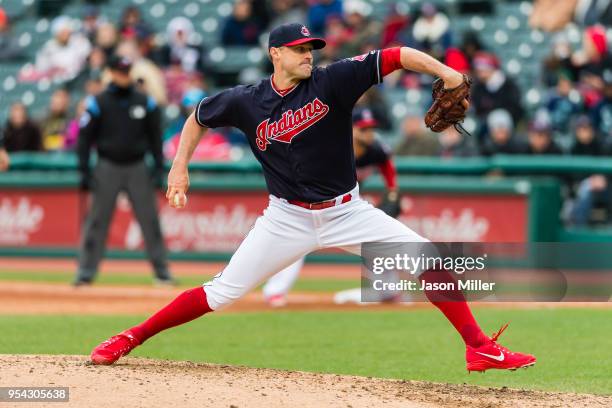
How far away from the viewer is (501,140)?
14945mm

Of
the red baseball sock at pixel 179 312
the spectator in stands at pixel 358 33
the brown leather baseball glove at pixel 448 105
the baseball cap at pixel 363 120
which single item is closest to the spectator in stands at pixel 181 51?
the spectator in stands at pixel 358 33

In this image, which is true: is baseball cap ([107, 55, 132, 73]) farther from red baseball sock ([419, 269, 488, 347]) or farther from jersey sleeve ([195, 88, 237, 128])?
red baseball sock ([419, 269, 488, 347])

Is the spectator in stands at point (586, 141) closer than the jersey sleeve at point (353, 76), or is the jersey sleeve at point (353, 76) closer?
the jersey sleeve at point (353, 76)

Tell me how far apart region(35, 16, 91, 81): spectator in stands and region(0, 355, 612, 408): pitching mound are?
13101 mm

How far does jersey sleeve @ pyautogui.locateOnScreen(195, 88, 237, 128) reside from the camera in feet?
21.6

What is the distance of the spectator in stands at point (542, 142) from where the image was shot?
576 inches

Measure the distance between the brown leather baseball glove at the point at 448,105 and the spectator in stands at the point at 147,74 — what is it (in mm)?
9955

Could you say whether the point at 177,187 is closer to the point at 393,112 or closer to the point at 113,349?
the point at 113,349

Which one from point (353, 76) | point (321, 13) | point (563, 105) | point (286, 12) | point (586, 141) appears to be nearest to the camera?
point (353, 76)

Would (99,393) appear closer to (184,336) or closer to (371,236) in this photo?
(371,236)

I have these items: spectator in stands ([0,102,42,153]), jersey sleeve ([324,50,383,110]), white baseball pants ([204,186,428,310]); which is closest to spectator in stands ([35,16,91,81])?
spectator in stands ([0,102,42,153])

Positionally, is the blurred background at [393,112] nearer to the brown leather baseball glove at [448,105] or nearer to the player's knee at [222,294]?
the player's knee at [222,294]

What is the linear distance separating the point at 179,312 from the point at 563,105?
1007cm

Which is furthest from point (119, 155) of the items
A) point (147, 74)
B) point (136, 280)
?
point (147, 74)
